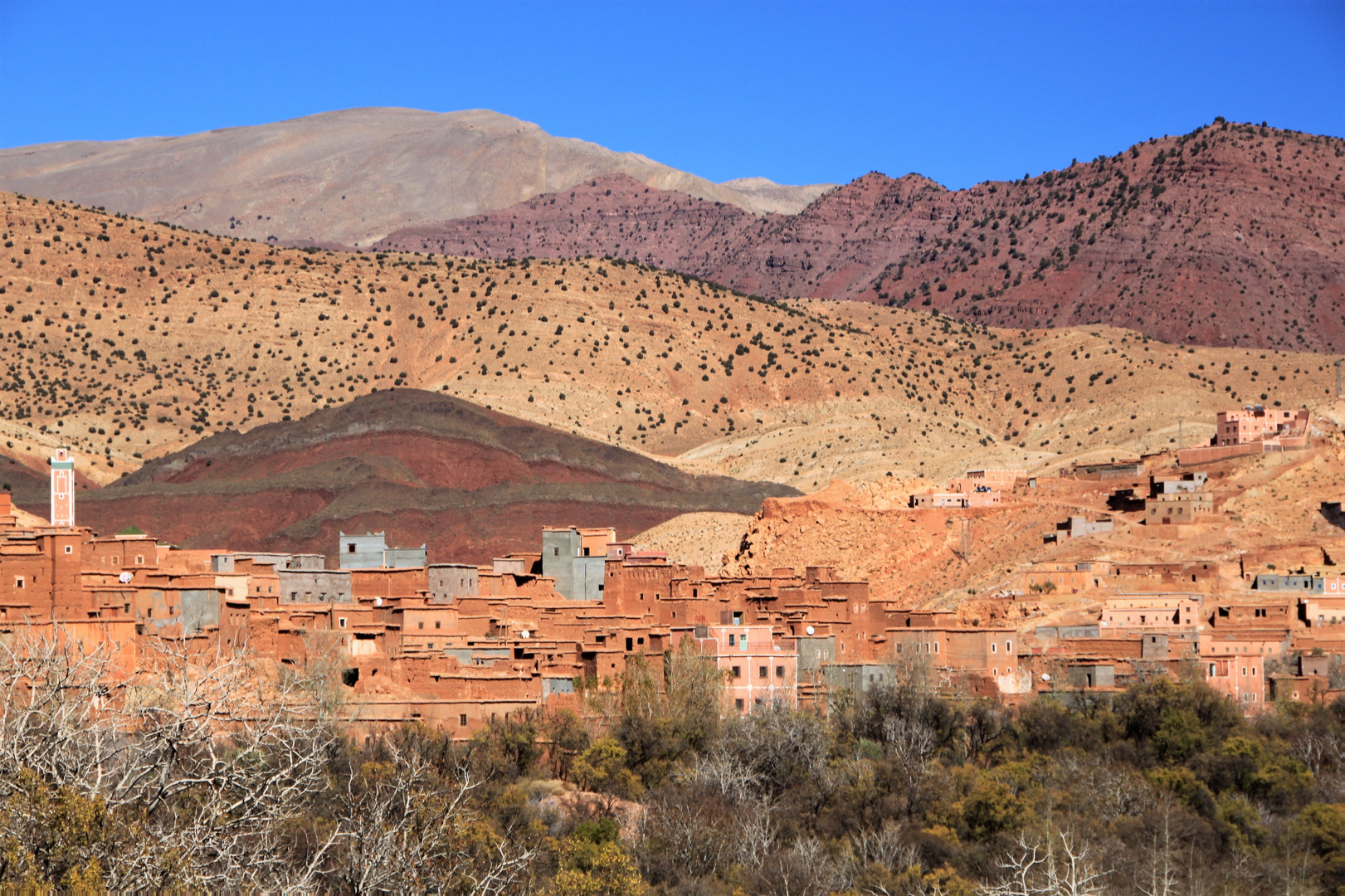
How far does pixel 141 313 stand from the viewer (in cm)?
12900

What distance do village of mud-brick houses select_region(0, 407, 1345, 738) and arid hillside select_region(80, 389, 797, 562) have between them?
61.2 ft

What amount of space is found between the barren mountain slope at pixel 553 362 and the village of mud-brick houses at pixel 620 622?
148ft

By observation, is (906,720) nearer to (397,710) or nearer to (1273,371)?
(397,710)

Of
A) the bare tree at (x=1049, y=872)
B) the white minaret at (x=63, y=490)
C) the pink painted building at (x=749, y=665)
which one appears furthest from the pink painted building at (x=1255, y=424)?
the bare tree at (x=1049, y=872)

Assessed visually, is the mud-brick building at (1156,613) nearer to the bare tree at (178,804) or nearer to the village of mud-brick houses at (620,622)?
the village of mud-brick houses at (620,622)

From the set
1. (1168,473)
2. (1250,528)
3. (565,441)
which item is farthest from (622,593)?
(565,441)

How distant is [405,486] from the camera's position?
8462cm

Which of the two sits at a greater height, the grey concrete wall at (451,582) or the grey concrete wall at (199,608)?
the grey concrete wall at (451,582)

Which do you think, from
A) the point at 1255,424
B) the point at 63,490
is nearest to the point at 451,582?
the point at 63,490

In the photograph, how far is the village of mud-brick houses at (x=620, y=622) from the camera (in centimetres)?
4038

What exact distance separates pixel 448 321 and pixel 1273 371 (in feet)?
164

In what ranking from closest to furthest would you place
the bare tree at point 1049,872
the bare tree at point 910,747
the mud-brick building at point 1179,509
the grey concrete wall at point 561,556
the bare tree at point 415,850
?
the bare tree at point 415,850 → the bare tree at point 1049,872 → the bare tree at point 910,747 → the grey concrete wall at point 561,556 → the mud-brick building at point 1179,509

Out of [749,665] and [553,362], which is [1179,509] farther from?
[553,362]

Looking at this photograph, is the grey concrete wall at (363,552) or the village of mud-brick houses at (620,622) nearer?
the village of mud-brick houses at (620,622)
